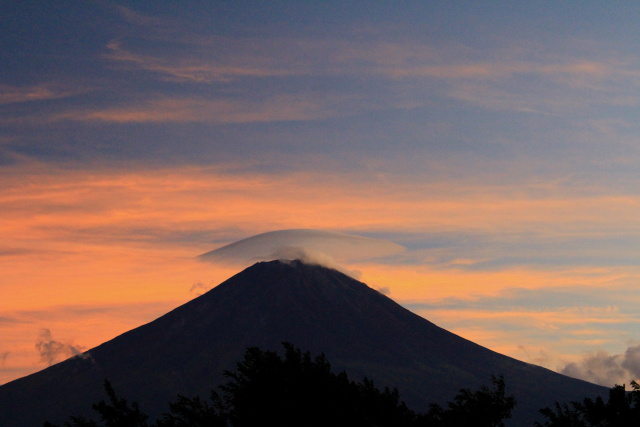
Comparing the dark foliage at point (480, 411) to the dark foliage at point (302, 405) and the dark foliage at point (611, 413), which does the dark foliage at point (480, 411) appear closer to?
the dark foliage at point (302, 405)

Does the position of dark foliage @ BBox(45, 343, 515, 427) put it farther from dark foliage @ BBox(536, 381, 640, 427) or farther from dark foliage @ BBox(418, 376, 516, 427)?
dark foliage @ BBox(536, 381, 640, 427)

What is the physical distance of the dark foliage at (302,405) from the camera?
31062 millimetres

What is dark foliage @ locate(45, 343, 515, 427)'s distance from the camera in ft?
102

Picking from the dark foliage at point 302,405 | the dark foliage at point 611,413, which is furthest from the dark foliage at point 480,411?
the dark foliage at point 611,413

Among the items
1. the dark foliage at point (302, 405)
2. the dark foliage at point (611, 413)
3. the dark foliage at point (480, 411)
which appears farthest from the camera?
the dark foliage at point (480, 411)

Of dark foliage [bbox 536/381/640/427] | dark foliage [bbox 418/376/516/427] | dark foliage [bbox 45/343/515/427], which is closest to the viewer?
dark foliage [bbox 45/343/515/427]

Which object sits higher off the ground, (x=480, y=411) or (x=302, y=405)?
(x=302, y=405)

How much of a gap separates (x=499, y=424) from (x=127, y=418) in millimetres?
14148

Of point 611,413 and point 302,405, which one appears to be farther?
point 611,413

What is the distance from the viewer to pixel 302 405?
31.1 metres

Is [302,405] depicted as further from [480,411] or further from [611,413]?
[611,413]

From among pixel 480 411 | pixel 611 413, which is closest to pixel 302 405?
pixel 480 411

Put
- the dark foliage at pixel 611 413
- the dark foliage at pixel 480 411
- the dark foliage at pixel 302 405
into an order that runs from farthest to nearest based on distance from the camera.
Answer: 1. the dark foliage at pixel 480 411
2. the dark foliage at pixel 611 413
3. the dark foliage at pixel 302 405

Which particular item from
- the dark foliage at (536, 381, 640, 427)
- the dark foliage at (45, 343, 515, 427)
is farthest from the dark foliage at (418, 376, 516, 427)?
the dark foliage at (536, 381, 640, 427)
